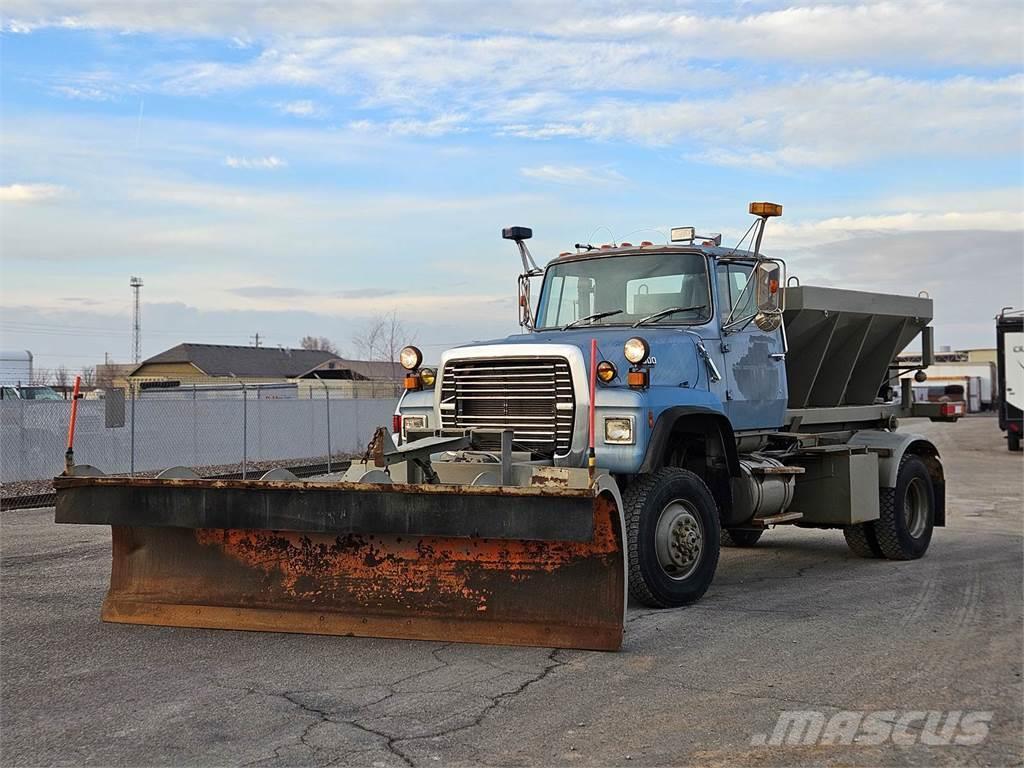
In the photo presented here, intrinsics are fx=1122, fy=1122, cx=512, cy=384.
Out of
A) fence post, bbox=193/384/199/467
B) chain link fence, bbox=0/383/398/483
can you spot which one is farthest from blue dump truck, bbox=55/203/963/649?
fence post, bbox=193/384/199/467

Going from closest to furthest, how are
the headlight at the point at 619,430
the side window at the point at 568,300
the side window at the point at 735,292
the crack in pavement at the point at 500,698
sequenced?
1. the crack in pavement at the point at 500,698
2. the headlight at the point at 619,430
3. the side window at the point at 735,292
4. the side window at the point at 568,300

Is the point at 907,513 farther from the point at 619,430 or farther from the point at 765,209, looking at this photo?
the point at 619,430

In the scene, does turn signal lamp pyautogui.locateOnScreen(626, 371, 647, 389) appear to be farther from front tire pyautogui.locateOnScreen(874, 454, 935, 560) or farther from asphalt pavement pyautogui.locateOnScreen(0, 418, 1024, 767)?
front tire pyautogui.locateOnScreen(874, 454, 935, 560)

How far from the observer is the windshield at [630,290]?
927 cm

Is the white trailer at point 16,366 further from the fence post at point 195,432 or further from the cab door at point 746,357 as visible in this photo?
the cab door at point 746,357

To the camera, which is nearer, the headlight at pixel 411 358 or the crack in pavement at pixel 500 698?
the crack in pavement at pixel 500 698

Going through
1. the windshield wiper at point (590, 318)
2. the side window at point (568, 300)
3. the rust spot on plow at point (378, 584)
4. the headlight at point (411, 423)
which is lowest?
the rust spot on plow at point (378, 584)

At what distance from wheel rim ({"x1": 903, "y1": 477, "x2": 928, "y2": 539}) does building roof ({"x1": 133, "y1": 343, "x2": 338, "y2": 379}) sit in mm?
60899

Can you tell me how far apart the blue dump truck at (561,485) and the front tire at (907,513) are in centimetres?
3

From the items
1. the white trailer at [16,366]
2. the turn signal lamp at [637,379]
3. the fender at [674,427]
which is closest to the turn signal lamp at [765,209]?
the fender at [674,427]

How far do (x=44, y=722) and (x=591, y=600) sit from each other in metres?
3.14

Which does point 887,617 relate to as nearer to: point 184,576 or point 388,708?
point 388,708

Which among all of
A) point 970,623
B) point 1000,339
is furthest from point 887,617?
point 1000,339

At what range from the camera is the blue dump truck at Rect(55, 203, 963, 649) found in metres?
6.94
